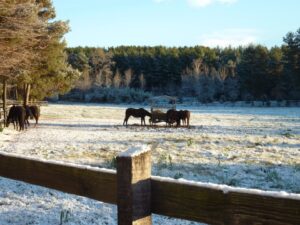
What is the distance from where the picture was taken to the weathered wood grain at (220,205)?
7.18 ft

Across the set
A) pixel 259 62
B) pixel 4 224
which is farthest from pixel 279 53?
pixel 4 224

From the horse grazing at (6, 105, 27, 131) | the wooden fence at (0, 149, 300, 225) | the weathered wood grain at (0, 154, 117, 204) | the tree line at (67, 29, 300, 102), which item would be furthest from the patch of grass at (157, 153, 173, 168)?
the tree line at (67, 29, 300, 102)

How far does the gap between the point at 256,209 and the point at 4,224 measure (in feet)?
16.1

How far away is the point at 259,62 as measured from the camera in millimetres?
78750

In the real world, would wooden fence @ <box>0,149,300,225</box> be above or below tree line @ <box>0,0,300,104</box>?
below

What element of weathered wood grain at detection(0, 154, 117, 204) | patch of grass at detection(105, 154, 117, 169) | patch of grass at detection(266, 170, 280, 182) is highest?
weathered wood grain at detection(0, 154, 117, 204)

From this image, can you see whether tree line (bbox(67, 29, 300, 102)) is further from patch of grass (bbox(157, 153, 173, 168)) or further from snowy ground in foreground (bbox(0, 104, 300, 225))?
patch of grass (bbox(157, 153, 173, 168))

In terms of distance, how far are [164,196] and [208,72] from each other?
103m

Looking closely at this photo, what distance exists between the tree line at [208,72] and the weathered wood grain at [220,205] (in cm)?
7133

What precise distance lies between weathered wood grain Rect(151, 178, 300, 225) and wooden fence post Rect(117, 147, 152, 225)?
7cm

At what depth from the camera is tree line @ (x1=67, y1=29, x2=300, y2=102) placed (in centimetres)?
7706

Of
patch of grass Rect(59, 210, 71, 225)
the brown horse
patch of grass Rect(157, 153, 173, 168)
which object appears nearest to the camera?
patch of grass Rect(59, 210, 71, 225)

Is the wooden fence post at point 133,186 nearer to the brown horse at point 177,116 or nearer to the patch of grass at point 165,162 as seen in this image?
the patch of grass at point 165,162

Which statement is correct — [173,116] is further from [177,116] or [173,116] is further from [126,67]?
[126,67]
